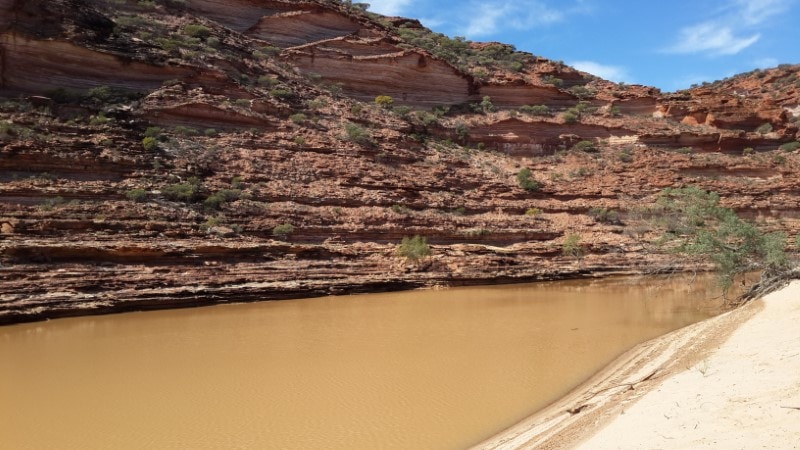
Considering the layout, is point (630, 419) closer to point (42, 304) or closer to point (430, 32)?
point (42, 304)

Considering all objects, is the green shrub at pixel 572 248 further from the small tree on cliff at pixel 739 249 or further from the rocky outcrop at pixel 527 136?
the rocky outcrop at pixel 527 136

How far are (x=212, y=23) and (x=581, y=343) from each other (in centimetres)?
3004

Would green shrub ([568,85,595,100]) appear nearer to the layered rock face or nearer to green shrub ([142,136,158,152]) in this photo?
the layered rock face

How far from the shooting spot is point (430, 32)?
47.5 metres

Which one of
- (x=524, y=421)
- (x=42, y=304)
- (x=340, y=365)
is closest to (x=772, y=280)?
(x=524, y=421)

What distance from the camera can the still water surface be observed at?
6.59m

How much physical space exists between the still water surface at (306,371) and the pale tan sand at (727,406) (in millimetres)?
2004

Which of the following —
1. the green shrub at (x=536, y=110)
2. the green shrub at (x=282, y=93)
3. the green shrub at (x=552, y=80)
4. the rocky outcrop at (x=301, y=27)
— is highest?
the rocky outcrop at (x=301, y=27)

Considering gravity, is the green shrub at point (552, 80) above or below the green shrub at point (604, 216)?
above

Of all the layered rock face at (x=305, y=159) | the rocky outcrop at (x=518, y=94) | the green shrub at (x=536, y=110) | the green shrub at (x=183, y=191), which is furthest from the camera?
the rocky outcrop at (x=518, y=94)

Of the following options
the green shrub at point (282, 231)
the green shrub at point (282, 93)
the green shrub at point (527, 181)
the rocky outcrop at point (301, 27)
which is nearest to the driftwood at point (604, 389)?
the green shrub at point (282, 231)

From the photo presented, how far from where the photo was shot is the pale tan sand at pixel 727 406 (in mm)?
3799

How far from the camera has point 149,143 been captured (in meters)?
21.9

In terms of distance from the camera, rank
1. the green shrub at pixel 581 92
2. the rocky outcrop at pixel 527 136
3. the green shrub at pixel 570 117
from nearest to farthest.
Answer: the rocky outcrop at pixel 527 136 → the green shrub at pixel 570 117 → the green shrub at pixel 581 92
